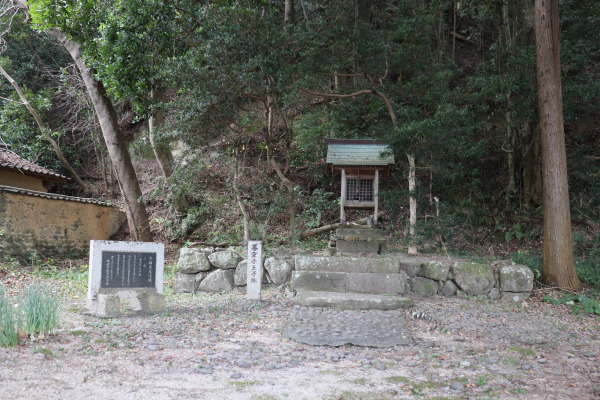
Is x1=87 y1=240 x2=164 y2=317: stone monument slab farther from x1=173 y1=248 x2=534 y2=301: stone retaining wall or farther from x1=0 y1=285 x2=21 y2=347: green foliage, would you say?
x1=173 y1=248 x2=534 y2=301: stone retaining wall

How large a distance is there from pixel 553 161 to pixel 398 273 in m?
3.57

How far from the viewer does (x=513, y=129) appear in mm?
12680

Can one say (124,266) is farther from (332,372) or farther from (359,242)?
(359,242)

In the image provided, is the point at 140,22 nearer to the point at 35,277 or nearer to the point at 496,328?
the point at 35,277

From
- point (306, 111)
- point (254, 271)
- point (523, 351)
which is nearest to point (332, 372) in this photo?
point (523, 351)

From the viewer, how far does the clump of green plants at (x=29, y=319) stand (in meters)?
3.92

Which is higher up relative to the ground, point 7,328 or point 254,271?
point 254,271

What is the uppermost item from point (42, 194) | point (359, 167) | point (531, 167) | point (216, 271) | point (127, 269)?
point (531, 167)

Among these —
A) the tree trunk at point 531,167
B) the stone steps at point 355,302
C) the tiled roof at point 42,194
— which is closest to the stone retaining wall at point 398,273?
the stone steps at point 355,302

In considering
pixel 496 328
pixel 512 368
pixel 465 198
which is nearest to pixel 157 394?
pixel 512 368

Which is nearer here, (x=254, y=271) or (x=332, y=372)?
(x=332, y=372)

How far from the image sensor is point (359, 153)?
28.1ft

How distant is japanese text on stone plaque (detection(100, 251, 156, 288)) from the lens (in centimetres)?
559

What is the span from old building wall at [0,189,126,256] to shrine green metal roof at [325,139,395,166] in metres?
8.40
